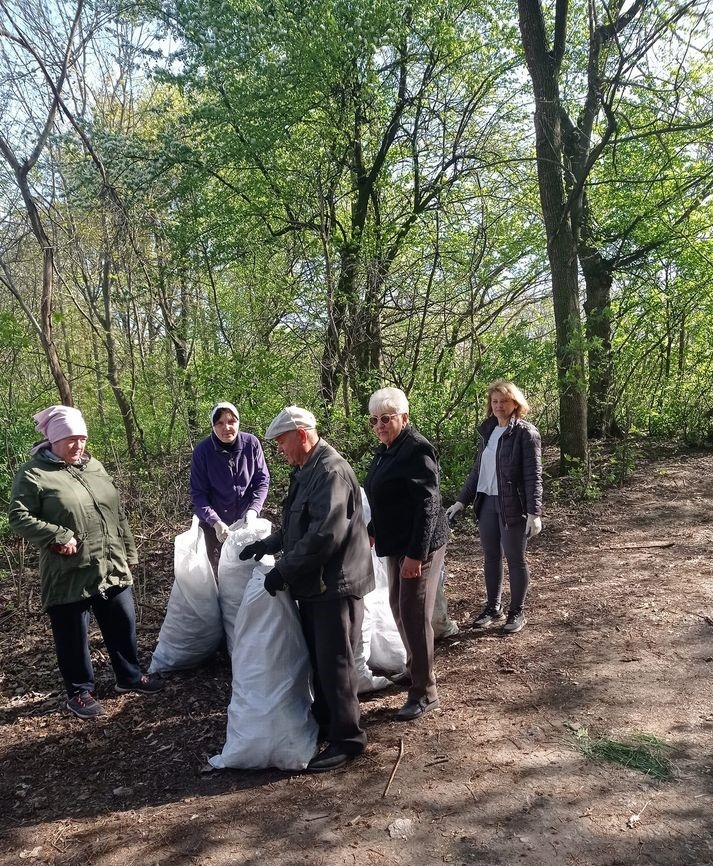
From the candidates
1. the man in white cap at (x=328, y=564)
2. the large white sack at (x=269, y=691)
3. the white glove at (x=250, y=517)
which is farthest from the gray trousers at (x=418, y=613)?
the white glove at (x=250, y=517)

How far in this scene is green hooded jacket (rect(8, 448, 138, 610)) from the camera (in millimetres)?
3051

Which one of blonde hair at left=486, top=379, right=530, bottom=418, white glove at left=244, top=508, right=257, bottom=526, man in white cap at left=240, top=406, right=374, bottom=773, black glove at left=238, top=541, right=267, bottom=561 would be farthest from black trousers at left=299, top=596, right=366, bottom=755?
blonde hair at left=486, top=379, right=530, bottom=418

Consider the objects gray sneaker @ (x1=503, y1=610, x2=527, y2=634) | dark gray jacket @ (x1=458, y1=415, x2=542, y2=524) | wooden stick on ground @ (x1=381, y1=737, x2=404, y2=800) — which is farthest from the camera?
gray sneaker @ (x1=503, y1=610, x2=527, y2=634)

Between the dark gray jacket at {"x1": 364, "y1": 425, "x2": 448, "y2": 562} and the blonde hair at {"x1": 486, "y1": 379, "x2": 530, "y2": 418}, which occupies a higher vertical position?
the blonde hair at {"x1": 486, "y1": 379, "x2": 530, "y2": 418}

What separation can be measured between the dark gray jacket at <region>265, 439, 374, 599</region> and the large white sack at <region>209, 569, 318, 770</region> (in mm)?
234

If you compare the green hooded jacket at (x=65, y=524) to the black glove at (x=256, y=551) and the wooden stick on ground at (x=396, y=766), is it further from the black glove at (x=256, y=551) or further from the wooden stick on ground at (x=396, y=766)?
the wooden stick on ground at (x=396, y=766)

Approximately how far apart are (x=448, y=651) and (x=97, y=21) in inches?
233

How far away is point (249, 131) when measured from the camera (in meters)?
7.49

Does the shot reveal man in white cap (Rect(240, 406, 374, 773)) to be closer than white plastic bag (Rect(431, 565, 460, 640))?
Yes

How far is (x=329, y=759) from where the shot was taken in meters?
2.67

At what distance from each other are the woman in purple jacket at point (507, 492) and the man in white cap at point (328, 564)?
3.55 feet

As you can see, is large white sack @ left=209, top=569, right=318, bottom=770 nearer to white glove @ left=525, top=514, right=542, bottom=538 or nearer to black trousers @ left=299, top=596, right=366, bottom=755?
black trousers @ left=299, top=596, right=366, bottom=755

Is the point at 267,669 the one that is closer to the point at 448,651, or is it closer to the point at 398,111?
the point at 448,651

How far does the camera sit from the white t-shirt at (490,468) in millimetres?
3844
